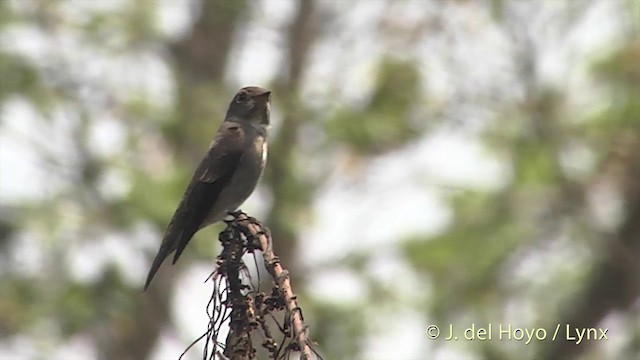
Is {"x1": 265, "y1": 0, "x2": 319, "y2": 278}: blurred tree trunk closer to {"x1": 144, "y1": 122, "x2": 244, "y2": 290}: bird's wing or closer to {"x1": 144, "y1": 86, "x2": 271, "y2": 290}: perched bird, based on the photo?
{"x1": 144, "y1": 86, "x2": 271, "y2": 290}: perched bird

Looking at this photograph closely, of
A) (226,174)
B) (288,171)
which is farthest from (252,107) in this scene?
(288,171)

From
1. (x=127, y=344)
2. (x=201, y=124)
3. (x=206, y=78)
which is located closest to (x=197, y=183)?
(x=201, y=124)

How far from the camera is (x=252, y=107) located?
6.27 metres

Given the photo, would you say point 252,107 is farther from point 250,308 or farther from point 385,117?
point 385,117

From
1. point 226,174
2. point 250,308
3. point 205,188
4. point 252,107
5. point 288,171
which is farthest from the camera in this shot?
point 288,171

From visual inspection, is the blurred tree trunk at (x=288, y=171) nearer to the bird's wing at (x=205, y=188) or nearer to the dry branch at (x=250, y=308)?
the bird's wing at (x=205, y=188)

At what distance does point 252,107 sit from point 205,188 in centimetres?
77

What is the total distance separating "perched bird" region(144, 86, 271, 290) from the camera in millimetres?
5438

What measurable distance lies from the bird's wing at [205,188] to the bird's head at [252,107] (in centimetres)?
11

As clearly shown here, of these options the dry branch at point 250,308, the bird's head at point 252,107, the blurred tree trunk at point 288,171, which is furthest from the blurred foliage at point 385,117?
the dry branch at point 250,308

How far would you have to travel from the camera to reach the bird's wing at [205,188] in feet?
17.5

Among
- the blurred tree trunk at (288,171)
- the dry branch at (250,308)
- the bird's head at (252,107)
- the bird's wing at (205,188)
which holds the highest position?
the blurred tree trunk at (288,171)

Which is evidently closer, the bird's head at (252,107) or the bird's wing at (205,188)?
the bird's wing at (205,188)

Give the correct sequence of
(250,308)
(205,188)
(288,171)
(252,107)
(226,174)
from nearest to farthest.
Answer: (250,308) < (205,188) < (226,174) < (252,107) < (288,171)
